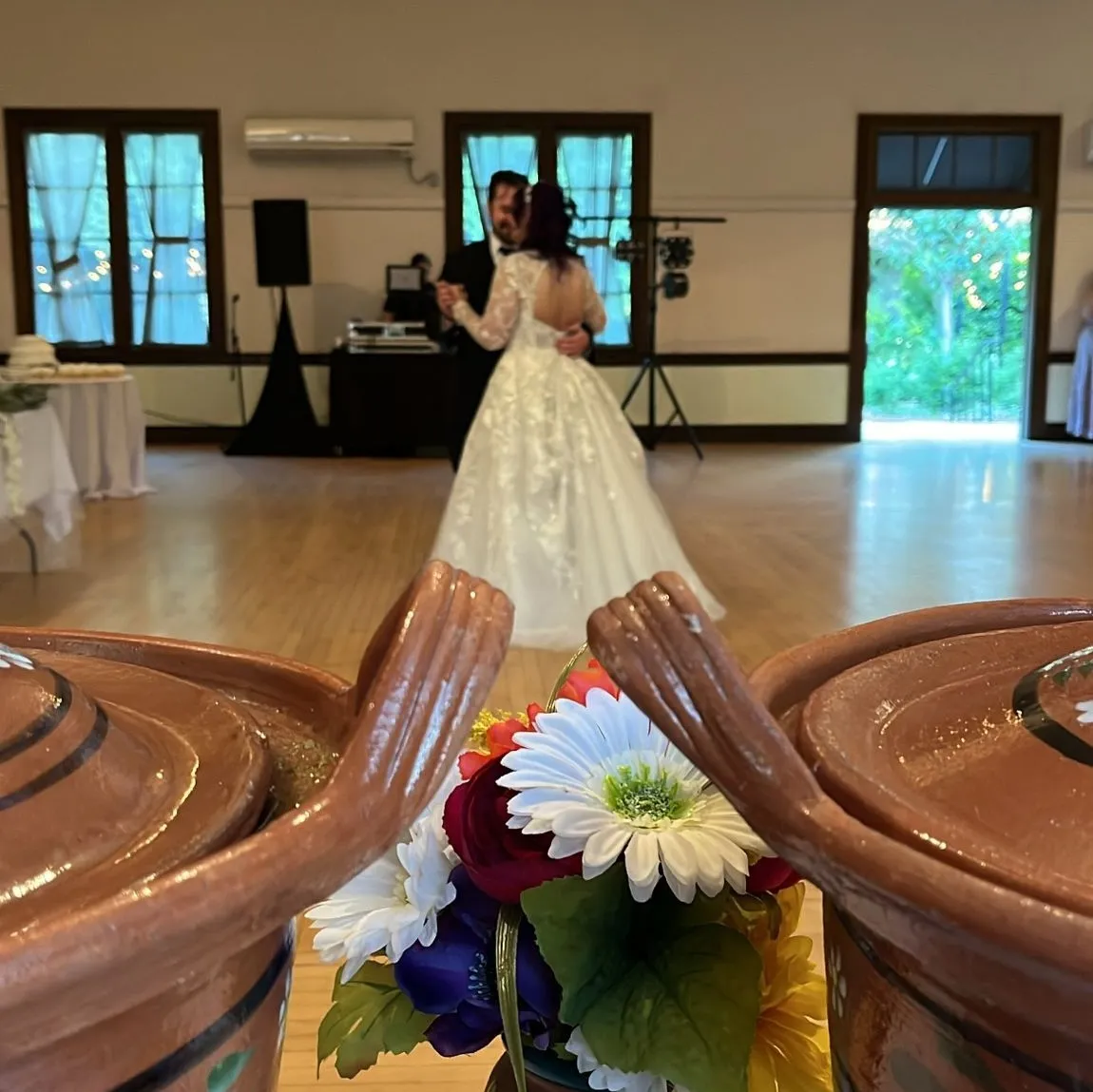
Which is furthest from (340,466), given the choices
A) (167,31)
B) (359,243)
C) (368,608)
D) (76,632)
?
(76,632)

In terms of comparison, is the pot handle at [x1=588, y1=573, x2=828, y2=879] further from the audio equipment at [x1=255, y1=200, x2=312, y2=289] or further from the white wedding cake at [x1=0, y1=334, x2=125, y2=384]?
the audio equipment at [x1=255, y1=200, x2=312, y2=289]

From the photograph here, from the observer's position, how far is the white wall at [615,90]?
9086 mm

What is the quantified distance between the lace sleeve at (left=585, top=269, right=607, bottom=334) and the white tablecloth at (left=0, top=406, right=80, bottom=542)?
79.9 inches

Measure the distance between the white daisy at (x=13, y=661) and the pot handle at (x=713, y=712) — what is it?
22cm

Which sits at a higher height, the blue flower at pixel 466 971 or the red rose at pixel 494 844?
the red rose at pixel 494 844

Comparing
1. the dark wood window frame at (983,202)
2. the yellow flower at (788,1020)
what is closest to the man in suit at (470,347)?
the yellow flower at (788,1020)

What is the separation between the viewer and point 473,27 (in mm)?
9172

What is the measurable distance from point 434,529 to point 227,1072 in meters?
5.41

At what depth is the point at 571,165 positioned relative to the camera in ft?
30.9

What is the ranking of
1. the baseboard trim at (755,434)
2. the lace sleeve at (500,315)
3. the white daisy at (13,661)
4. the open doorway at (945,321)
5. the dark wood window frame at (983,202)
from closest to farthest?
the white daisy at (13,661)
the lace sleeve at (500,315)
the dark wood window frame at (983,202)
the baseboard trim at (755,434)
the open doorway at (945,321)

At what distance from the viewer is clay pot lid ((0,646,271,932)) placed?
38cm

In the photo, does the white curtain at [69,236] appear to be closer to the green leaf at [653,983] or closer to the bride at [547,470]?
the bride at [547,470]

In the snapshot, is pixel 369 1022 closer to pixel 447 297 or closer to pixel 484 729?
pixel 484 729

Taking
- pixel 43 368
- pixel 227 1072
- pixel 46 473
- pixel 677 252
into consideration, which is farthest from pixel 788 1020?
pixel 677 252
